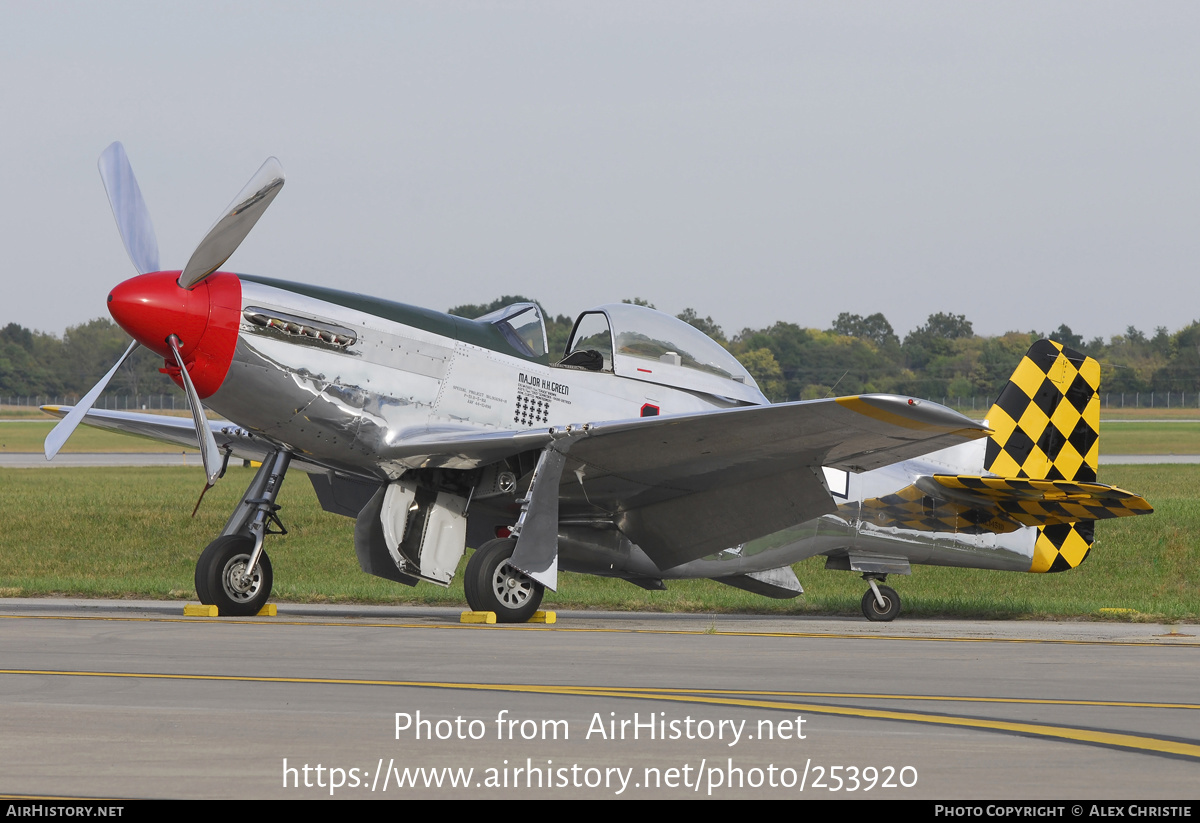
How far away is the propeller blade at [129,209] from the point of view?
11797 millimetres

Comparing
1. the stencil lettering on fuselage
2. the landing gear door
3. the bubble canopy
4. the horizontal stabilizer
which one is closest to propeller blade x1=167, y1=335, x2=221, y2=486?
the landing gear door

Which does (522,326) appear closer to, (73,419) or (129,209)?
(129,209)

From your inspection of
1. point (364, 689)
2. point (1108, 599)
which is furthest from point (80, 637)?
point (1108, 599)

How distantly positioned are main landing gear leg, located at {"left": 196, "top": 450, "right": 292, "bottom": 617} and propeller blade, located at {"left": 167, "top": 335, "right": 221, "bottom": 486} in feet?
2.47

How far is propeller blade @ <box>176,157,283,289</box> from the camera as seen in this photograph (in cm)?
1032

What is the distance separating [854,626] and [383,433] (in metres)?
4.75

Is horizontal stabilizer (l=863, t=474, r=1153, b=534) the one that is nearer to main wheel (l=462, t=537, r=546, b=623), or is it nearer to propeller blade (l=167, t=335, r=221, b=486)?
main wheel (l=462, t=537, r=546, b=623)

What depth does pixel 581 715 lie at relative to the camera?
5.77 m

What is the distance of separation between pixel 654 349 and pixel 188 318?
4.29 metres

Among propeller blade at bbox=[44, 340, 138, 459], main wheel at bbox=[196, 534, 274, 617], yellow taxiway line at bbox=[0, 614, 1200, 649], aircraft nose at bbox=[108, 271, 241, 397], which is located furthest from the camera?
main wheel at bbox=[196, 534, 274, 617]

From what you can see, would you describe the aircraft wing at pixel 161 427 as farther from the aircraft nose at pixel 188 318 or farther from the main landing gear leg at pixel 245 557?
the aircraft nose at pixel 188 318

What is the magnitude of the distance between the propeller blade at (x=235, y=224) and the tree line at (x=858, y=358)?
1386 centimetres

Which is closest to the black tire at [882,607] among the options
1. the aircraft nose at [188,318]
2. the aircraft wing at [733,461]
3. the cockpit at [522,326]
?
the aircraft wing at [733,461]
